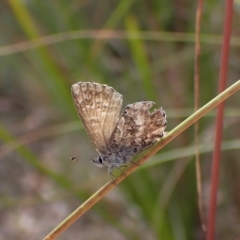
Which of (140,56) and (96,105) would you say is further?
(140,56)

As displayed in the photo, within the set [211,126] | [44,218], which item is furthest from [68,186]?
[44,218]

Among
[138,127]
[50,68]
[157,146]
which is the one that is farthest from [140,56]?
[157,146]

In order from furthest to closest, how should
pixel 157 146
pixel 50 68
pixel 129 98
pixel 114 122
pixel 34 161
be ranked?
pixel 129 98, pixel 50 68, pixel 34 161, pixel 114 122, pixel 157 146

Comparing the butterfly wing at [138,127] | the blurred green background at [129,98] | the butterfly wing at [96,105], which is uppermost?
the butterfly wing at [96,105]

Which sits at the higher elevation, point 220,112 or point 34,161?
point 220,112

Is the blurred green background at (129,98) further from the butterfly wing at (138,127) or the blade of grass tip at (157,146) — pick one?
the blade of grass tip at (157,146)

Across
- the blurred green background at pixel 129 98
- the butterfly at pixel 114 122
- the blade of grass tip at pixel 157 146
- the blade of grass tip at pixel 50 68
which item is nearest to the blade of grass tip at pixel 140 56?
the blurred green background at pixel 129 98

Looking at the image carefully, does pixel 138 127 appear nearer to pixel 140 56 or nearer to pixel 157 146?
pixel 157 146
